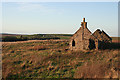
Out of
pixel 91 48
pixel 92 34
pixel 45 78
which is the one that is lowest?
pixel 45 78

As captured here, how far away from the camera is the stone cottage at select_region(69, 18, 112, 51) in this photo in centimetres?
1801

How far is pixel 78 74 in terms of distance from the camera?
367 inches

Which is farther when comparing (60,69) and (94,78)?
(60,69)

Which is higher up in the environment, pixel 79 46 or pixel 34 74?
pixel 79 46

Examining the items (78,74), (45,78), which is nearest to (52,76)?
(45,78)

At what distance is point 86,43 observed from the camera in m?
18.4

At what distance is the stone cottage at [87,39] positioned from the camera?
18.0 m

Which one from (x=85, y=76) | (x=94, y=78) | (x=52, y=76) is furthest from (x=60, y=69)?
(x=94, y=78)

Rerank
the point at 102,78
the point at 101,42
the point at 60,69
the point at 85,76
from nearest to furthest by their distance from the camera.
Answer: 1. the point at 102,78
2. the point at 85,76
3. the point at 60,69
4. the point at 101,42

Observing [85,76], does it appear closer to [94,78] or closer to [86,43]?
[94,78]

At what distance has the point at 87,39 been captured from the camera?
18.4m

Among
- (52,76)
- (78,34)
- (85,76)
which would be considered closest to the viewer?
(85,76)

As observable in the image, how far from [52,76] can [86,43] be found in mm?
10344

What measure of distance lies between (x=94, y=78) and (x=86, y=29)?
11.2m
